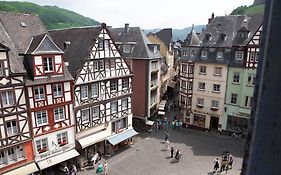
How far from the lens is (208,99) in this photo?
33781 millimetres

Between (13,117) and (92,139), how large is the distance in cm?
873

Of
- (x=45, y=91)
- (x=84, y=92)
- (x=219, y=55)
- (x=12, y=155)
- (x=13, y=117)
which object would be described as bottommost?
(x=12, y=155)

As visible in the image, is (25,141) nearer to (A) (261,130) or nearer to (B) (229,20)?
(A) (261,130)

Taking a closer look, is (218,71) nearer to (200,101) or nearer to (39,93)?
(200,101)

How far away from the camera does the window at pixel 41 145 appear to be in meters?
20.9

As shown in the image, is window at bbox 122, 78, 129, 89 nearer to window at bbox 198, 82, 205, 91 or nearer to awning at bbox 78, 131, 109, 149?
awning at bbox 78, 131, 109, 149

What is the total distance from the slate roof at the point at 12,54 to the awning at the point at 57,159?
8.34 metres

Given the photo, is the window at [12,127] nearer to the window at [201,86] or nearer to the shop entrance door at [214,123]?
the window at [201,86]

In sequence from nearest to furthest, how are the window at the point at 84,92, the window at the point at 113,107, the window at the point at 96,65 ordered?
the window at the point at 84,92
the window at the point at 96,65
the window at the point at 113,107

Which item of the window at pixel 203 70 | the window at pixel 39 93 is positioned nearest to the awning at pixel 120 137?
the window at pixel 39 93

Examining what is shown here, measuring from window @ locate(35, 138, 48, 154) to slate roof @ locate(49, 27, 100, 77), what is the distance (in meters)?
6.79

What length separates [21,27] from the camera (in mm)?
22047

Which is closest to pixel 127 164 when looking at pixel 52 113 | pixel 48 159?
pixel 48 159

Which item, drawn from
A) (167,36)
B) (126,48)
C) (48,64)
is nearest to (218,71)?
(126,48)
